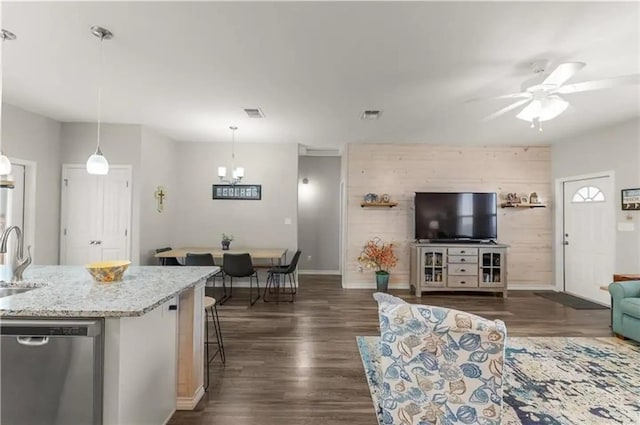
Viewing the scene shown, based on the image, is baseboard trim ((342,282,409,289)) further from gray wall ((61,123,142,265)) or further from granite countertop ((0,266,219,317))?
granite countertop ((0,266,219,317))

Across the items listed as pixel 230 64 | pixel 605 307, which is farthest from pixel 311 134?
pixel 605 307

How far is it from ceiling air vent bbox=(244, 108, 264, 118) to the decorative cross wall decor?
231cm

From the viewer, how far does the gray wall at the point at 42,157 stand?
13.8 ft

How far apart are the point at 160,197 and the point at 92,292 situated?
13.3 ft

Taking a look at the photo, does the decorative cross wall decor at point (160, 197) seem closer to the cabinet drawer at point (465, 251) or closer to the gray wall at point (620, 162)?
the cabinet drawer at point (465, 251)

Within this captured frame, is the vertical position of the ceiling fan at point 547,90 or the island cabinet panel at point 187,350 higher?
the ceiling fan at point 547,90

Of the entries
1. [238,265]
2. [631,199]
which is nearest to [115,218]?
[238,265]

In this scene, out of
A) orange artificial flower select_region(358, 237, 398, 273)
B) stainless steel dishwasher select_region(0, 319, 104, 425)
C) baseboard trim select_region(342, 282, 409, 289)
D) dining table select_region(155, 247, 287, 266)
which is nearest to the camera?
stainless steel dishwasher select_region(0, 319, 104, 425)

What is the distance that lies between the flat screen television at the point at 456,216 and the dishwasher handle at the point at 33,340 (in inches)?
209

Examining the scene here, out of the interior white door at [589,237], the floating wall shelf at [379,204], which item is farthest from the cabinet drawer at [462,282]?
the interior white door at [589,237]

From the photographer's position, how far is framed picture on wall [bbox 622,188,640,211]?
4.38 m

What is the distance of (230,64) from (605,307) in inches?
239

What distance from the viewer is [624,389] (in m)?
2.55

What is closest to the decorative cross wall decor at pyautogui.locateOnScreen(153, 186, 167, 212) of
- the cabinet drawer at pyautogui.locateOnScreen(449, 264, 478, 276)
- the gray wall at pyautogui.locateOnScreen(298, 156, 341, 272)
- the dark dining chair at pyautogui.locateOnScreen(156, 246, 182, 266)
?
the dark dining chair at pyautogui.locateOnScreen(156, 246, 182, 266)
